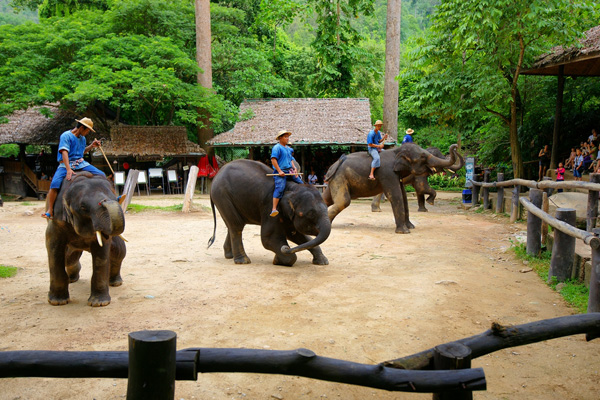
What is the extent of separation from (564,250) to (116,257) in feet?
18.1

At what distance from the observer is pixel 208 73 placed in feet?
71.0

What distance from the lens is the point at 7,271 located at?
7047 millimetres

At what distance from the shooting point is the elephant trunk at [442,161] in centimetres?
1136

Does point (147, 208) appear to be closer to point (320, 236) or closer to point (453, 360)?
point (320, 236)

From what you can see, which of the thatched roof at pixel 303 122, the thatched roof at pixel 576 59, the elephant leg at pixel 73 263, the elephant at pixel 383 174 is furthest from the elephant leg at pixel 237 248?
the thatched roof at pixel 303 122

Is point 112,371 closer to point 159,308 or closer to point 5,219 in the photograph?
point 159,308

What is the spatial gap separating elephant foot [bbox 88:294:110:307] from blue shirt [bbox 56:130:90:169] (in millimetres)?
1501

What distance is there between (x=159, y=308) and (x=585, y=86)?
1784 cm

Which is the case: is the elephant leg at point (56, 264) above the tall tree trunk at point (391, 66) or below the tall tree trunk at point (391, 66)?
Answer: below

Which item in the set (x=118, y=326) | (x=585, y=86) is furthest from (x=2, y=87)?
(x=585, y=86)

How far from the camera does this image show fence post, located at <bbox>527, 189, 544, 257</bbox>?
7.50m

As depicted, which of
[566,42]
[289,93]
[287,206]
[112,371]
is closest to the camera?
[112,371]

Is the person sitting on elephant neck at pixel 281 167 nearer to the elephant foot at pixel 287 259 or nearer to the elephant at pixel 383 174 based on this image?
the elephant foot at pixel 287 259

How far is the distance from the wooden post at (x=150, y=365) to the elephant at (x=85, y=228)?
291 cm
